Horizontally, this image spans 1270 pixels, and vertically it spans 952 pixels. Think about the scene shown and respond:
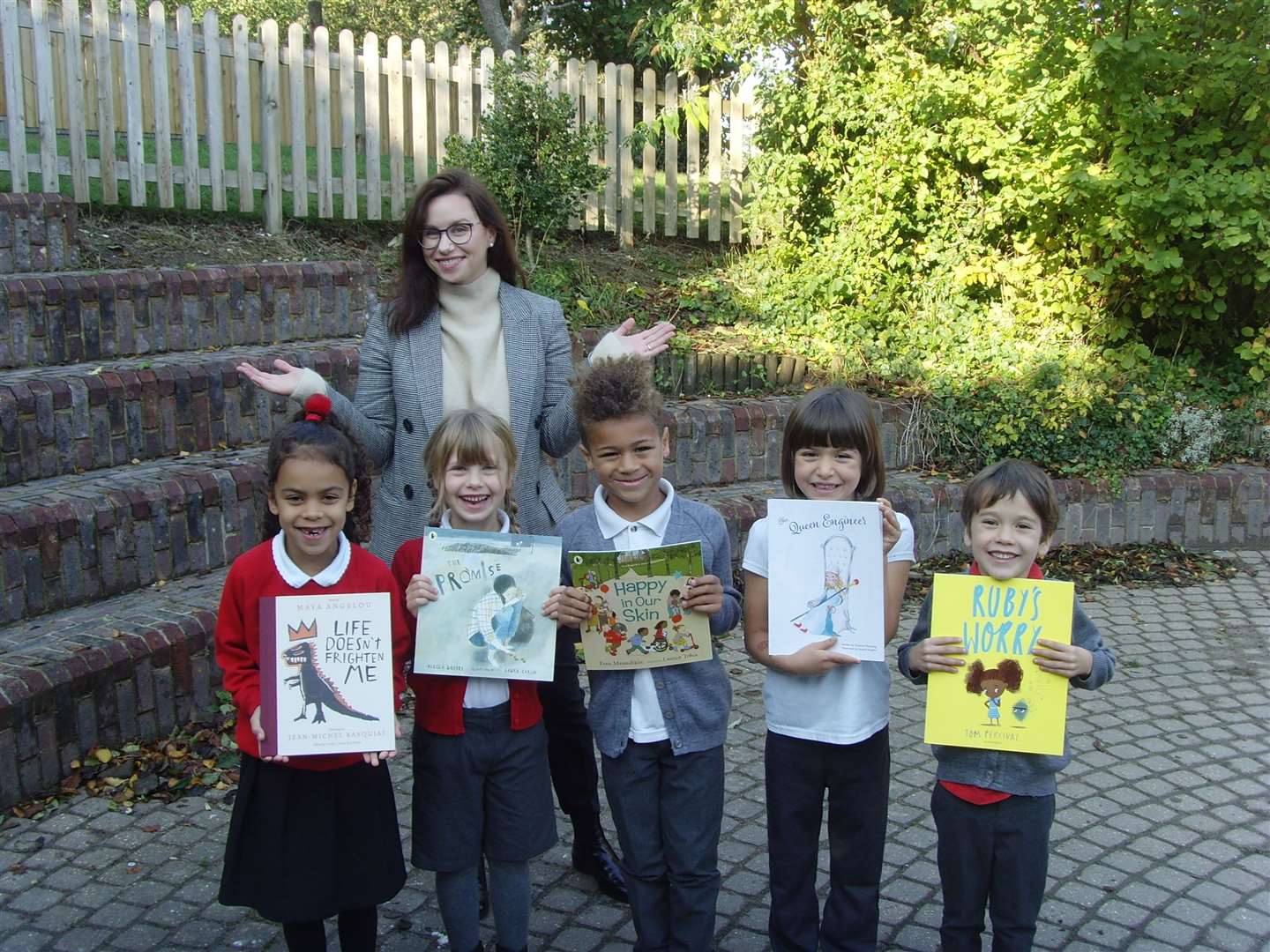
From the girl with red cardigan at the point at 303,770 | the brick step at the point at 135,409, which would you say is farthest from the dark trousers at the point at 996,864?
the brick step at the point at 135,409

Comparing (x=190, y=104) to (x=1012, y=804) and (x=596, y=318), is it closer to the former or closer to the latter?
(x=596, y=318)

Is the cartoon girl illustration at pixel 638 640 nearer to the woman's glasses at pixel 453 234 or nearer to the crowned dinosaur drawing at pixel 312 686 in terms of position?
the crowned dinosaur drawing at pixel 312 686

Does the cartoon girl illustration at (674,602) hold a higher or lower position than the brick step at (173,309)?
lower

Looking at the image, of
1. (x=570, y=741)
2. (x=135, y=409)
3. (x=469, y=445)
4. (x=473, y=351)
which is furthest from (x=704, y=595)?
(x=135, y=409)

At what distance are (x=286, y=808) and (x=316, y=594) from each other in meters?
0.53

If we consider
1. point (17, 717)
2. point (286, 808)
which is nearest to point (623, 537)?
point (286, 808)

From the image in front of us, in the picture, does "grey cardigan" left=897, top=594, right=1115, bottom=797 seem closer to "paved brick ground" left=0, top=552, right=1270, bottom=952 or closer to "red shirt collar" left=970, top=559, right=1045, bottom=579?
"red shirt collar" left=970, top=559, right=1045, bottom=579

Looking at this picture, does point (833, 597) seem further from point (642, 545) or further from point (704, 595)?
point (642, 545)

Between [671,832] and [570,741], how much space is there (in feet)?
2.21

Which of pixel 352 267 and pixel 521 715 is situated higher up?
pixel 352 267

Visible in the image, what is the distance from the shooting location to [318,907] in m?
2.82

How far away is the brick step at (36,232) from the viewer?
6613mm

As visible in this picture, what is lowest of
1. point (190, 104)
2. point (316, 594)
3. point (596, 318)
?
point (316, 594)

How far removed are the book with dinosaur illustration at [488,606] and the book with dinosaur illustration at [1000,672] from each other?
97cm
